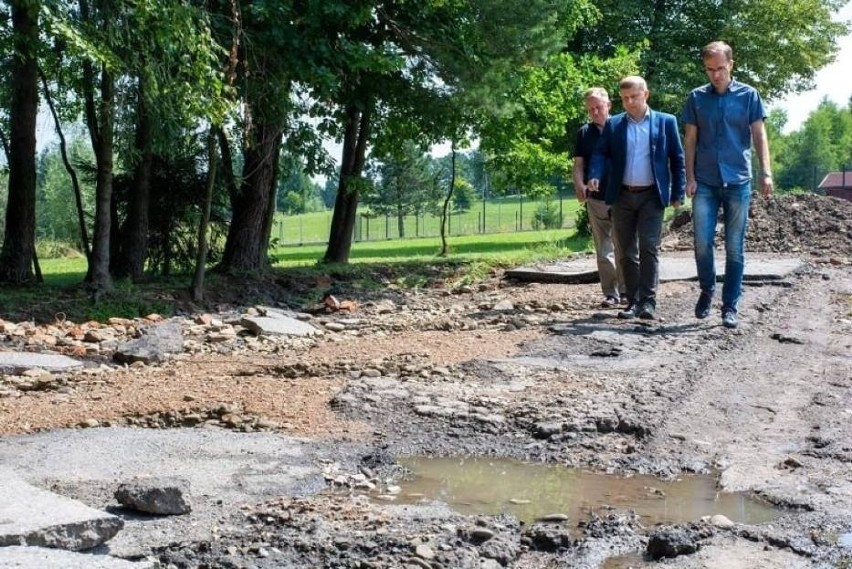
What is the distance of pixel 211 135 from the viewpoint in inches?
541

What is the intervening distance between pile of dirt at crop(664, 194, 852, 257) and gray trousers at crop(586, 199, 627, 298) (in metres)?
9.34

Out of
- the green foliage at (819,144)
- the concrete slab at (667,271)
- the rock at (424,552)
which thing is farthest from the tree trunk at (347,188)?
the green foliage at (819,144)

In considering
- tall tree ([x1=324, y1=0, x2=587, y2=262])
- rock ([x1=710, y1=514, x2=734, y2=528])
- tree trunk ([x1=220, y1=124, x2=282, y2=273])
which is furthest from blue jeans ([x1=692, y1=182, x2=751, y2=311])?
tree trunk ([x1=220, y1=124, x2=282, y2=273])

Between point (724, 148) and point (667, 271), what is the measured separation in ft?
18.3

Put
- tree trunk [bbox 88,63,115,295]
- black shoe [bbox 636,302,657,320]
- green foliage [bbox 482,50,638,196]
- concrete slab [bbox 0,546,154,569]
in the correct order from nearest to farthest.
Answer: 1. concrete slab [bbox 0,546,154,569]
2. black shoe [bbox 636,302,657,320]
3. tree trunk [bbox 88,63,115,295]
4. green foliage [bbox 482,50,638,196]

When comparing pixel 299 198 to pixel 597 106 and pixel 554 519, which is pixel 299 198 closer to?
pixel 597 106

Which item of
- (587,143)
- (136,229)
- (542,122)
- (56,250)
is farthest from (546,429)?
(56,250)

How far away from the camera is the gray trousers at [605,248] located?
35.1ft

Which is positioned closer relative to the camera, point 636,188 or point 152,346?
point 152,346

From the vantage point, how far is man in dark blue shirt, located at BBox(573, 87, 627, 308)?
10266 mm

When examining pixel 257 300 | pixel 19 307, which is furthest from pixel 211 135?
pixel 19 307

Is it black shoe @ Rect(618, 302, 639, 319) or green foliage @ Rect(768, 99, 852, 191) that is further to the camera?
green foliage @ Rect(768, 99, 852, 191)

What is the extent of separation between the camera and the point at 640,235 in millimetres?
9820

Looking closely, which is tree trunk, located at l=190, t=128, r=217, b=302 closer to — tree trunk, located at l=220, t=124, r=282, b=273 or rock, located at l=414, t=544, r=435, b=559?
tree trunk, located at l=220, t=124, r=282, b=273
